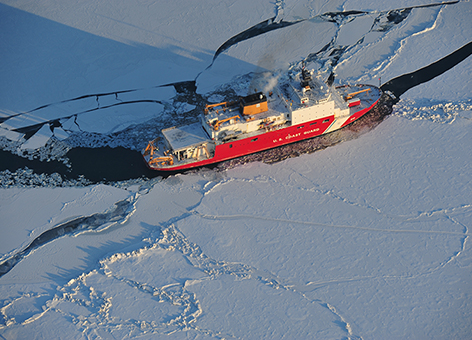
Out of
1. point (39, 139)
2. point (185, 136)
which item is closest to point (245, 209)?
point (185, 136)

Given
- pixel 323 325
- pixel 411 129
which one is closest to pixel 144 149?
pixel 323 325

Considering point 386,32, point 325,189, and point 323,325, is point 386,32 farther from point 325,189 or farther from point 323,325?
point 323,325

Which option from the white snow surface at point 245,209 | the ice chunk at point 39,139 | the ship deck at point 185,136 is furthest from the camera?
the ice chunk at point 39,139

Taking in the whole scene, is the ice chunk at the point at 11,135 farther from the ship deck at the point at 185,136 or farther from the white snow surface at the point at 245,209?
the ship deck at the point at 185,136

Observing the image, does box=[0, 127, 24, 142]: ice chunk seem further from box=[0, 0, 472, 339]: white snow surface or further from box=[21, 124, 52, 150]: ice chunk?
box=[21, 124, 52, 150]: ice chunk

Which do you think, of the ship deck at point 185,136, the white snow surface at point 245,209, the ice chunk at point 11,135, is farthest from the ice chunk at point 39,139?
the ship deck at point 185,136

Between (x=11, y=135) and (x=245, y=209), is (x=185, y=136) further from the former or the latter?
(x=11, y=135)

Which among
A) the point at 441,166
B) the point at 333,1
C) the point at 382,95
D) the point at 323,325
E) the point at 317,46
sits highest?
the point at 333,1

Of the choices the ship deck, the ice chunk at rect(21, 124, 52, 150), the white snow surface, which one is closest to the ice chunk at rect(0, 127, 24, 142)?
the white snow surface
